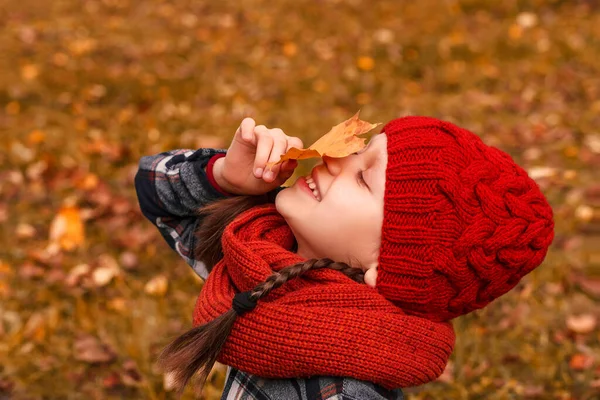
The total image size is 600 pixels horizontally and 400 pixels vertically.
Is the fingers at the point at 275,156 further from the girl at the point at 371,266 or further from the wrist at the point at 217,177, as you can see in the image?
the wrist at the point at 217,177

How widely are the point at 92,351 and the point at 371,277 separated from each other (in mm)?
1479

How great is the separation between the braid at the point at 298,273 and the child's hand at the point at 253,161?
0.24 metres

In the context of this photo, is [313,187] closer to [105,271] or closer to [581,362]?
[581,362]

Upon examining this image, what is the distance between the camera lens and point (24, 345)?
104 inches

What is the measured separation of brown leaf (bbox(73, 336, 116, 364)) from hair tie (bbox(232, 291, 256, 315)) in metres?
1.29

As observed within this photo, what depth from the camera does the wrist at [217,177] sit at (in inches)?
72.4

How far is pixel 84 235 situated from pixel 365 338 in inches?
88.6

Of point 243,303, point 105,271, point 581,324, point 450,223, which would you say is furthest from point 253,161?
point 581,324

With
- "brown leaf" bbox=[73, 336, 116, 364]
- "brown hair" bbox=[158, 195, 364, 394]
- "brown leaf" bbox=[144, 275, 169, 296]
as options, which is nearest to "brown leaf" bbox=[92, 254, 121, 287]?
"brown leaf" bbox=[144, 275, 169, 296]

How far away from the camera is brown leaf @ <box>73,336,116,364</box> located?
2.56 m

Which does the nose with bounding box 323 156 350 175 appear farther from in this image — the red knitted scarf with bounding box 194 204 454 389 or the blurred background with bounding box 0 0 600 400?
the blurred background with bounding box 0 0 600 400

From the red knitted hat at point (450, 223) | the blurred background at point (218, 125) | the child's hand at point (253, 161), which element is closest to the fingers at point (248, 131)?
the child's hand at point (253, 161)

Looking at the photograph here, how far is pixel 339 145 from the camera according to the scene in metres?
1.57

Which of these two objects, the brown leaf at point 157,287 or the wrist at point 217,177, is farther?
the brown leaf at point 157,287
